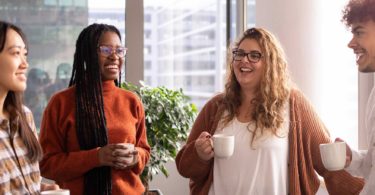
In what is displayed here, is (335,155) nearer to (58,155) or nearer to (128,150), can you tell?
(128,150)

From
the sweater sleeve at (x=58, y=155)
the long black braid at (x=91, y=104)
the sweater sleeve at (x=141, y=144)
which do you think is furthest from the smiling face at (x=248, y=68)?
the sweater sleeve at (x=58, y=155)

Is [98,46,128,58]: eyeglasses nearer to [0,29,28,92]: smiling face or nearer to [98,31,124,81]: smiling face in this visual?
[98,31,124,81]: smiling face

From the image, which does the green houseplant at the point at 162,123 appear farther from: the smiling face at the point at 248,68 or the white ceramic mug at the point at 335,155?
the white ceramic mug at the point at 335,155

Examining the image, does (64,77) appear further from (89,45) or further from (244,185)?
(244,185)

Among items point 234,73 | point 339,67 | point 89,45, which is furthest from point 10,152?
point 339,67

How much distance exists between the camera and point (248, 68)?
86.4 inches

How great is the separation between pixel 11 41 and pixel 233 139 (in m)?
0.91

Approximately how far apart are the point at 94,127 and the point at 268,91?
30.5 inches

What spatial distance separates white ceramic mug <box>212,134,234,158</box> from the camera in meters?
1.96

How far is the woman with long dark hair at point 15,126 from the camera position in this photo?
1543mm

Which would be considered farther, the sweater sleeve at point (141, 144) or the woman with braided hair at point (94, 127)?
the sweater sleeve at point (141, 144)

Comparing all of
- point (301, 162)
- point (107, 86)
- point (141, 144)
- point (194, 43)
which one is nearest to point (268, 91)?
point (301, 162)

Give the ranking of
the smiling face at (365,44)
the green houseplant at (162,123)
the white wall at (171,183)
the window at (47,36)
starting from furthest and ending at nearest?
the white wall at (171,183) < the window at (47,36) < the green houseplant at (162,123) < the smiling face at (365,44)

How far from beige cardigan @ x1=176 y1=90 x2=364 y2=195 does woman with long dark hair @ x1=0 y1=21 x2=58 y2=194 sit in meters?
0.77
